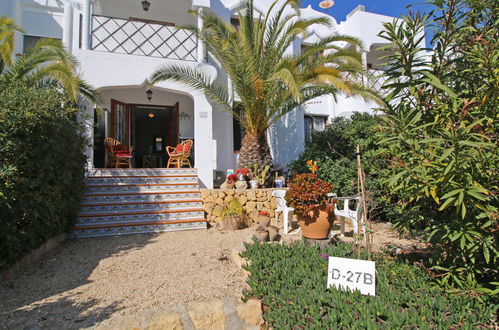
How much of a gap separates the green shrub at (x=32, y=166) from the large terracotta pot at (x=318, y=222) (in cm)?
376

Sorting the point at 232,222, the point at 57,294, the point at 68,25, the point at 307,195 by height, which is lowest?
the point at 57,294

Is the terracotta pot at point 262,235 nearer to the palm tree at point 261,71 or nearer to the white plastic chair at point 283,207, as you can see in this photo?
the white plastic chair at point 283,207

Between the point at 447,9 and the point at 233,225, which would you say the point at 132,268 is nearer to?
the point at 233,225

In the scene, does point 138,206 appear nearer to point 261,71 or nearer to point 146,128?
point 261,71

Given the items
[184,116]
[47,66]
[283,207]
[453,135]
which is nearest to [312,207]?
[283,207]

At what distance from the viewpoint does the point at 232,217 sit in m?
6.36

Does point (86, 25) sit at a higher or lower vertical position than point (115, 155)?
higher

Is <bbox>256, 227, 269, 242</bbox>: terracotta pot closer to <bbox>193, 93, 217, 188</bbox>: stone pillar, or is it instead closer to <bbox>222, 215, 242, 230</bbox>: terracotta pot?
<bbox>222, 215, 242, 230</bbox>: terracotta pot

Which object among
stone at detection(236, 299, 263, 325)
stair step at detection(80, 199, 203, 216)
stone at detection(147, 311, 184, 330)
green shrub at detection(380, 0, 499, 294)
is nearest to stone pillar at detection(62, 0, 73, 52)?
stair step at detection(80, 199, 203, 216)

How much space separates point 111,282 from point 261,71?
6001 millimetres

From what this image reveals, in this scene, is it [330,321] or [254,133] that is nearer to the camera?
[330,321]

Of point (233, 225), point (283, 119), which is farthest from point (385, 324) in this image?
point (283, 119)

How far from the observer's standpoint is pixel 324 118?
39.9ft

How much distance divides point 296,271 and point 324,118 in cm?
1016
